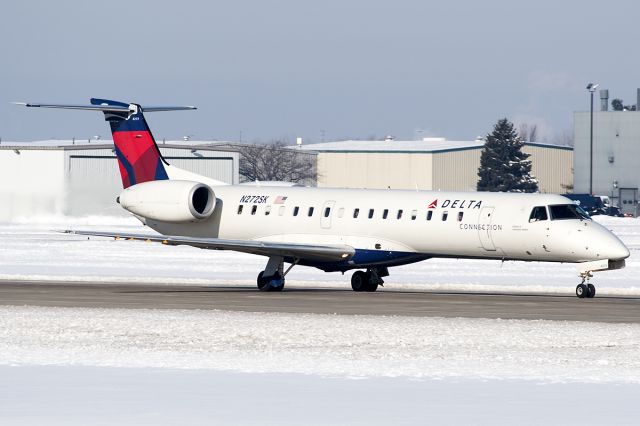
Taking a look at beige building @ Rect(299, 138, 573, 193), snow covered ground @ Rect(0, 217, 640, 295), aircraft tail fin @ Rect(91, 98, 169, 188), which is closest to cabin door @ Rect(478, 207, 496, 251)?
snow covered ground @ Rect(0, 217, 640, 295)

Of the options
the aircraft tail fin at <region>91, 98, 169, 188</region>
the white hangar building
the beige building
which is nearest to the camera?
the aircraft tail fin at <region>91, 98, 169, 188</region>

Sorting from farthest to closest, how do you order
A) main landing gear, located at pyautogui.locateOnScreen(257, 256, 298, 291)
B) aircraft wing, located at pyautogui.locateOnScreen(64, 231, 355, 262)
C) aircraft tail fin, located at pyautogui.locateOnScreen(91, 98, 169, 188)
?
aircraft tail fin, located at pyautogui.locateOnScreen(91, 98, 169, 188) < main landing gear, located at pyautogui.locateOnScreen(257, 256, 298, 291) < aircraft wing, located at pyautogui.locateOnScreen(64, 231, 355, 262)

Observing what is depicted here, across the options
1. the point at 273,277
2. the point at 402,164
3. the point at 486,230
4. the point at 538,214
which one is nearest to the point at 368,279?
the point at 273,277

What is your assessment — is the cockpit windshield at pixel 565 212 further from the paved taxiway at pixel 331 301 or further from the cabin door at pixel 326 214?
the cabin door at pixel 326 214

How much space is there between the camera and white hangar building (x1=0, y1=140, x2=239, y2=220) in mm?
65750

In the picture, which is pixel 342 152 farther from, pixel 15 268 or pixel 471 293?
pixel 471 293

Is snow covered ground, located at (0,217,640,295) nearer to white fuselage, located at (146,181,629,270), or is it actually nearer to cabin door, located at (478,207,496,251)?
white fuselage, located at (146,181,629,270)

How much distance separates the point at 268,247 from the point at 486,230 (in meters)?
5.55

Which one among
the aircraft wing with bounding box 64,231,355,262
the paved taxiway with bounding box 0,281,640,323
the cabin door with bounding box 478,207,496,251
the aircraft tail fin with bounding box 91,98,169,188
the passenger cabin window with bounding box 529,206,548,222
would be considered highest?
the aircraft tail fin with bounding box 91,98,169,188

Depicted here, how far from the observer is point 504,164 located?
130 meters

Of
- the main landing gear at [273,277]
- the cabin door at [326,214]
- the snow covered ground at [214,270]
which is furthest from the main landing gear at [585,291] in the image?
the main landing gear at [273,277]

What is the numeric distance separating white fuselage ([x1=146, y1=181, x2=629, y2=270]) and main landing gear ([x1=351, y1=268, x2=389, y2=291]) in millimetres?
860

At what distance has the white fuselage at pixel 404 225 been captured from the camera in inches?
1305

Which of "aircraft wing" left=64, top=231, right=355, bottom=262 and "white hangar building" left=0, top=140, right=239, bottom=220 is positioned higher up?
"white hangar building" left=0, top=140, right=239, bottom=220
